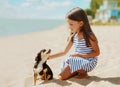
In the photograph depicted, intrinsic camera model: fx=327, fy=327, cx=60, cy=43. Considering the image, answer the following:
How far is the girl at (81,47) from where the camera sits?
4.43 meters

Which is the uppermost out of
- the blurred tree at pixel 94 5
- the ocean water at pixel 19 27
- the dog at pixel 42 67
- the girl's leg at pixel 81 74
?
the blurred tree at pixel 94 5

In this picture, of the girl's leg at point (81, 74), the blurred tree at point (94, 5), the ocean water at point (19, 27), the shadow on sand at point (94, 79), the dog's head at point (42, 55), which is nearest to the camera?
the shadow on sand at point (94, 79)

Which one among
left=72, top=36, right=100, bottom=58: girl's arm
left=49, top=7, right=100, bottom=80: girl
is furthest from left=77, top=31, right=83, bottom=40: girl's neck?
left=72, top=36, right=100, bottom=58: girl's arm

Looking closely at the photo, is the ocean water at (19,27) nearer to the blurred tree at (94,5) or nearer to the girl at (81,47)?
the blurred tree at (94,5)

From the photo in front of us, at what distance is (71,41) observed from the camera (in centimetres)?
478

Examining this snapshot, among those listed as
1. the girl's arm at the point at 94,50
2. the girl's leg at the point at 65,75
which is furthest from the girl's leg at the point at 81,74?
the girl's arm at the point at 94,50

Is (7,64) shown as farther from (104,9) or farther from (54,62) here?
(104,9)

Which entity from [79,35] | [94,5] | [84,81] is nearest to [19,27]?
[94,5]

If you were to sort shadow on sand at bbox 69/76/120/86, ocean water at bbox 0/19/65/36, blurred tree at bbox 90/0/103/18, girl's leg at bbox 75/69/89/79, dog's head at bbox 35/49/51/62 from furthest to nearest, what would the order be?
blurred tree at bbox 90/0/103/18, ocean water at bbox 0/19/65/36, girl's leg at bbox 75/69/89/79, dog's head at bbox 35/49/51/62, shadow on sand at bbox 69/76/120/86

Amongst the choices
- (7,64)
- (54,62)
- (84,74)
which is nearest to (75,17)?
(84,74)

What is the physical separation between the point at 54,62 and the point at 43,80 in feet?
5.74

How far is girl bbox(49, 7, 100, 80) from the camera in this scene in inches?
175

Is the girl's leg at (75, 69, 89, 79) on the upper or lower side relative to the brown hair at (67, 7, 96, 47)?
lower

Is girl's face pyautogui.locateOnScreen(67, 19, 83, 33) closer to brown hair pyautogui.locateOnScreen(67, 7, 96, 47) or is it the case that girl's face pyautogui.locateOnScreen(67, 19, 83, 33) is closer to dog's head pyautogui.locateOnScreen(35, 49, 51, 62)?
brown hair pyautogui.locateOnScreen(67, 7, 96, 47)
